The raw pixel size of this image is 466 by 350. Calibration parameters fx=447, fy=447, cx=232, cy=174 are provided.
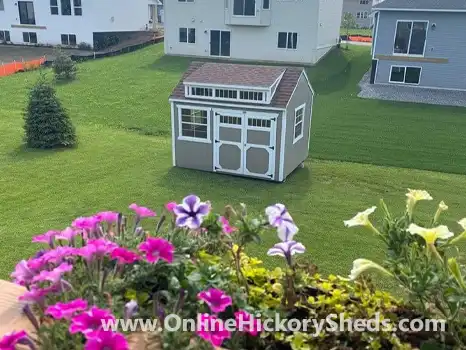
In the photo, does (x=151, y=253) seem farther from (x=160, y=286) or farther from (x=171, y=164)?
(x=171, y=164)

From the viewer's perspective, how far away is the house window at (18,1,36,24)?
3345cm

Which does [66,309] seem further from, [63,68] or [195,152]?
[63,68]

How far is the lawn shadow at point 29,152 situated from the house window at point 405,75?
16307 mm

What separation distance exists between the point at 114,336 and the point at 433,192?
9.52 metres

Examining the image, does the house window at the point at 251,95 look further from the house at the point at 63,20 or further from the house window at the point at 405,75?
the house at the point at 63,20

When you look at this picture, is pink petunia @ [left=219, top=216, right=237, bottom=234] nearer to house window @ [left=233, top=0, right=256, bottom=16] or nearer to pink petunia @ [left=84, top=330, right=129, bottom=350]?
pink petunia @ [left=84, top=330, right=129, bottom=350]

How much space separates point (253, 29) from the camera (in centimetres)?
2720

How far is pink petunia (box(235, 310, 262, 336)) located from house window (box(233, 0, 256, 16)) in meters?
26.4

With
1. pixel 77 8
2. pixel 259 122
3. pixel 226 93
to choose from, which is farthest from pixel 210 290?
pixel 77 8

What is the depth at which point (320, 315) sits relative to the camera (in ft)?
8.61

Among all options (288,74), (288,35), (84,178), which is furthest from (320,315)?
(288,35)

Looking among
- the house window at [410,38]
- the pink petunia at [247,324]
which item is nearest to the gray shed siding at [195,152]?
the pink petunia at [247,324]

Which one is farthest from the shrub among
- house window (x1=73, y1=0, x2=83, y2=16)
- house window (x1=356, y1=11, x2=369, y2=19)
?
house window (x1=356, y1=11, x2=369, y2=19)

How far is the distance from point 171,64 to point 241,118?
18335 mm
